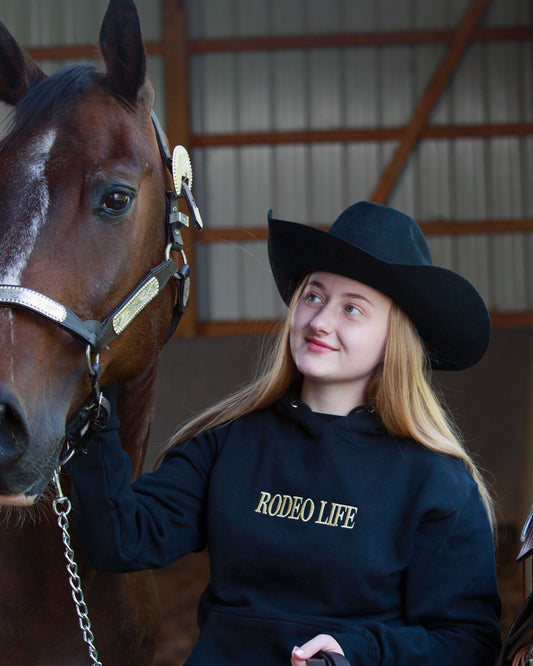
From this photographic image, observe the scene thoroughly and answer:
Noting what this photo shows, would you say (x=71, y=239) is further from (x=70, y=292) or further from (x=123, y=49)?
(x=123, y=49)

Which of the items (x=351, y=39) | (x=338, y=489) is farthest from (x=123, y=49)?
(x=351, y=39)

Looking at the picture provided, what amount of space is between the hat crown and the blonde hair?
111 mm

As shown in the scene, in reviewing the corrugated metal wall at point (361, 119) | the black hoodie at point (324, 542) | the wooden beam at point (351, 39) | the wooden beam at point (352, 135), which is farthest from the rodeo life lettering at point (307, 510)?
the wooden beam at point (351, 39)

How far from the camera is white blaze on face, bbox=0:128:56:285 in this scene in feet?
4.05

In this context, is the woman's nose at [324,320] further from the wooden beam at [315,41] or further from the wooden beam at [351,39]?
the wooden beam at [351,39]

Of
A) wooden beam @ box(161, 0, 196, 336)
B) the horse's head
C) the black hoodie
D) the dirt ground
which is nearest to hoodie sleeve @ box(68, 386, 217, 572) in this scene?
the black hoodie

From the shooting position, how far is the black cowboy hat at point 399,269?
1530 millimetres

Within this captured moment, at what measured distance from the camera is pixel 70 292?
129cm

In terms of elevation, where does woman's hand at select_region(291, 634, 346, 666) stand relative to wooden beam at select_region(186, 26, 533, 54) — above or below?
below

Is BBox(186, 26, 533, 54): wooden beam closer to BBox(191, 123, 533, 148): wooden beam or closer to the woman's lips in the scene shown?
→ BBox(191, 123, 533, 148): wooden beam

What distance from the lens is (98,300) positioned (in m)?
1.34

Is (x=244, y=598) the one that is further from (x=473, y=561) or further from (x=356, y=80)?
(x=356, y=80)

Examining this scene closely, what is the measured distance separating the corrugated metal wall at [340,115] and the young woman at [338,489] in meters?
5.34

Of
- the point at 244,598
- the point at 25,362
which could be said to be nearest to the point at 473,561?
the point at 244,598
